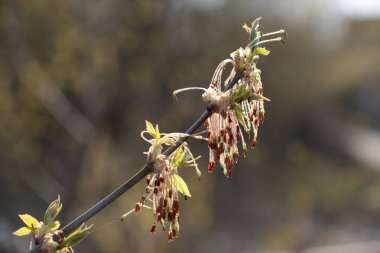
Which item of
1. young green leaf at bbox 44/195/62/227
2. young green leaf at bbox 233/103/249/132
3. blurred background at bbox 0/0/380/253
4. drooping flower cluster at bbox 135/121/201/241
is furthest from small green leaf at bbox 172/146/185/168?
blurred background at bbox 0/0/380/253

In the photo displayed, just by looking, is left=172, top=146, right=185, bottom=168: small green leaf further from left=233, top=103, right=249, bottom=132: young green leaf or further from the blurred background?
the blurred background

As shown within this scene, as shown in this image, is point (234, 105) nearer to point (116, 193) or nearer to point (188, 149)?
point (188, 149)

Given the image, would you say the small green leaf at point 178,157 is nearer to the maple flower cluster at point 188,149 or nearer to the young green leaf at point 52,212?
the maple flower cluster at point 188,149

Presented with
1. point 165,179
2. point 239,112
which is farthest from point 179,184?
point 239,112

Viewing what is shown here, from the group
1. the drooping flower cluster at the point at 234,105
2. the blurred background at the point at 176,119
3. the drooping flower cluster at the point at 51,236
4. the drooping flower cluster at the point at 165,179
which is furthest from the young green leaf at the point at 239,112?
the blurred background at the point at 176,119

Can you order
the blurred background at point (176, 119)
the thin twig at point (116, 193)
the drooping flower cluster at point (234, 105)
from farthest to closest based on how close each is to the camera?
the blurred background at point (176, 119) → the drooping flower cluster at point (234, 105) → the thin twig at point (116, 193)

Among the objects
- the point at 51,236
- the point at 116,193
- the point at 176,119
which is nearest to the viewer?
the point at 116,193
